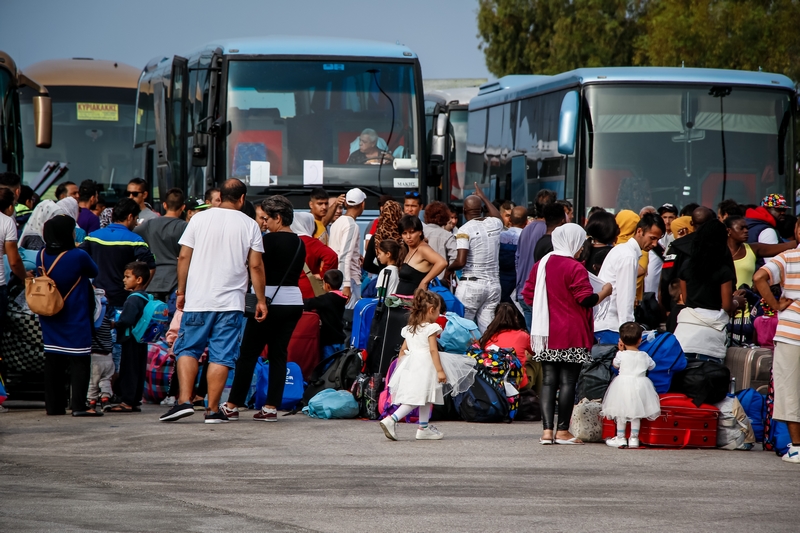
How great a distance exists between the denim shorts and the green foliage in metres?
22.4

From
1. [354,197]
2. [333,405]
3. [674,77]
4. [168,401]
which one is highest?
[674,77]

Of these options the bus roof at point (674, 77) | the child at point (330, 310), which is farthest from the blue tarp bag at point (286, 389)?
the bus roof at point (674, 77)

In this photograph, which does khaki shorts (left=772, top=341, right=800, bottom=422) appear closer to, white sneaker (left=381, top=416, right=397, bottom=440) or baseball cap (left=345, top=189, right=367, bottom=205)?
white sneaker (left=381, top=416, right=397, bottom=440)

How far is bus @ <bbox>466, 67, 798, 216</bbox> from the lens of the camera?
17.8m

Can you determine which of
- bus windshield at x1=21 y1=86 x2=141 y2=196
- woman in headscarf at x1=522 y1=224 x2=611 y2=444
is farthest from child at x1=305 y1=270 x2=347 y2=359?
bus windshield at x1=21 y1=86 x2=141 y2=196

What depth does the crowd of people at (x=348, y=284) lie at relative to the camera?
9859 mm

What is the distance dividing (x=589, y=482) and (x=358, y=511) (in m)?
1.80

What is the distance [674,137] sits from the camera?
18062mm

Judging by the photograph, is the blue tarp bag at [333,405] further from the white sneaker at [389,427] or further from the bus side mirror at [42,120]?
the bus side mirror at [42,120]

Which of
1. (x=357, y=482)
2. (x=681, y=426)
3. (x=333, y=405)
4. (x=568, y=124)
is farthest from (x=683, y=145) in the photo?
(x=357, y=482)

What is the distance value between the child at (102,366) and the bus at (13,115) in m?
5.93

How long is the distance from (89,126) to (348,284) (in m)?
15.0

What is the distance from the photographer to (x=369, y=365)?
38.1ft

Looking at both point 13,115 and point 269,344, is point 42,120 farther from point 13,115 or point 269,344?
point 269,344
